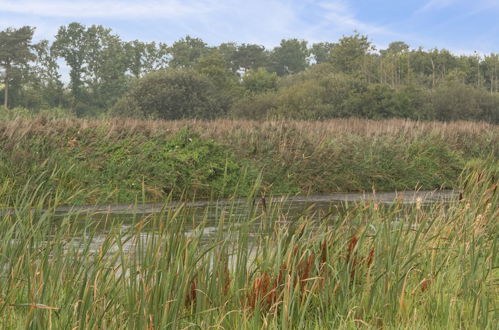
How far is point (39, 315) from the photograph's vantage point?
375cm

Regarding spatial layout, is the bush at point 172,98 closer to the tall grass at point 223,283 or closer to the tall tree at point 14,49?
the tall tree at point 14,49

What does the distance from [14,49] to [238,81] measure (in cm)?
2102

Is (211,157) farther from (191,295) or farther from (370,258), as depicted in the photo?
Result: (191,295)

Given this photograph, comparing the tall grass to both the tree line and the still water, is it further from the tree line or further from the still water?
the tree line

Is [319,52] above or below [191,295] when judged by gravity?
above

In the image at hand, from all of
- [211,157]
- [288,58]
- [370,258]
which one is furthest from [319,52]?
[370,258]

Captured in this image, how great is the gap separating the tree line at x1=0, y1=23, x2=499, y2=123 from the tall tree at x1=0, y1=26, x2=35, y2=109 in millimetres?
96

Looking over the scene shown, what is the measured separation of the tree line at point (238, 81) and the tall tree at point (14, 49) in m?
0.10

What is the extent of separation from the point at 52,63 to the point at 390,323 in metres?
69.3

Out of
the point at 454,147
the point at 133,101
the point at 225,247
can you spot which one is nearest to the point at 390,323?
the point at 225,247

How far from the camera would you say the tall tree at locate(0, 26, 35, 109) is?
2453 inches

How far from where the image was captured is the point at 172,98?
41969 millimetres

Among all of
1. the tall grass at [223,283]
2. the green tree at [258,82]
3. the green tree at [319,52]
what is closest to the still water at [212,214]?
the tall grass at [223,283]

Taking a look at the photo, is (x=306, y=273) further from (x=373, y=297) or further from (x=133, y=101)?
(x=133, y=101)
